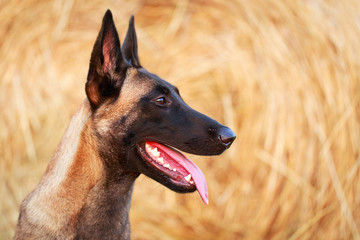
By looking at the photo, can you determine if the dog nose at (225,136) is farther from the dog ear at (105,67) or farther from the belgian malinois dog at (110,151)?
the dog ear at (105,67)

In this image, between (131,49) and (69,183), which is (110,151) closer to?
(69,183)

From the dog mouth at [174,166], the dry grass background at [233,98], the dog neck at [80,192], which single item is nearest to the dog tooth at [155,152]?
the dog mouth at [174,166]

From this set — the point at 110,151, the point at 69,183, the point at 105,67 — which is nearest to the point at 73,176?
the point at 69,183

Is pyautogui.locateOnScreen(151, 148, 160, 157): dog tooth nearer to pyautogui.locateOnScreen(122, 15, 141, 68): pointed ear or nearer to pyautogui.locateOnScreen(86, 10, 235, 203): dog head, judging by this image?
pyautogui.locateOnScreen(86, 10, 235, 203): dog head

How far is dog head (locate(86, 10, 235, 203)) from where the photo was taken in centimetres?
302

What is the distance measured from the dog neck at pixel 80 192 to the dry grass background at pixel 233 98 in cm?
192

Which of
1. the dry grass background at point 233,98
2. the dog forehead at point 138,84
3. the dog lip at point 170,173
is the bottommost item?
the dry grass background at point 233,98

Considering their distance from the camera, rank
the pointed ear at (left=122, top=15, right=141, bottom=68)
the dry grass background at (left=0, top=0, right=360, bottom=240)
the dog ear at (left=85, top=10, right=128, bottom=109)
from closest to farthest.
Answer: the dog ear at (left=85, top=10, right=128, bottom=109) < the pointed ear at (left=122, top=15, right=141, bottom=68) < the dry grass background at (left=0, top=0, right=360, bottom=240)

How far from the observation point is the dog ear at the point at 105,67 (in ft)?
9.73

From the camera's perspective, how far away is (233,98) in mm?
4996

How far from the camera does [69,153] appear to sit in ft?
10.1

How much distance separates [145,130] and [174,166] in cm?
26

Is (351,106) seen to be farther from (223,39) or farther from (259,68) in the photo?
(223,39)

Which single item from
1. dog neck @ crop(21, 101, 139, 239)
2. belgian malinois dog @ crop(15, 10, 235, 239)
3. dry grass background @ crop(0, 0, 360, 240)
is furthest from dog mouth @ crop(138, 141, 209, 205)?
dry grass background @ crop(0, 0, 360, 240)
